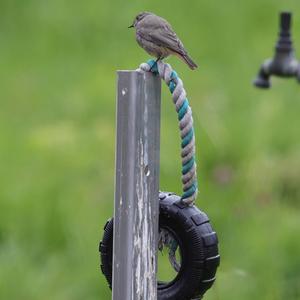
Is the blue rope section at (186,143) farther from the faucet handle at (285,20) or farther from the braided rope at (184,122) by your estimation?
the faucet handle at (285,20)

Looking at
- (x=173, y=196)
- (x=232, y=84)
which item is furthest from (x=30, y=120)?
(x=173, y=196)

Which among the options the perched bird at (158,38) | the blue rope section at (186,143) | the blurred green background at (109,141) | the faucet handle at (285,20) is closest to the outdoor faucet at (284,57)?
the faucet handle at (285,20)

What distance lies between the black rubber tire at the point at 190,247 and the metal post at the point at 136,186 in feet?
0.24

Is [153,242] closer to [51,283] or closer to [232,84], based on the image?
[51,283]

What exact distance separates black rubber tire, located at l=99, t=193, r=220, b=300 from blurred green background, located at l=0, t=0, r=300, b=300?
1.58 metres

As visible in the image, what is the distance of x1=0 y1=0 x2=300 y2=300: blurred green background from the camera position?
514 cm

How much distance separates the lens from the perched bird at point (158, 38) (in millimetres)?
3070

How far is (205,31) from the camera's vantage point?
868 cm

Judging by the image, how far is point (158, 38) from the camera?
3.09 m

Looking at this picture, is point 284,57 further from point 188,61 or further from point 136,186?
point 136,186

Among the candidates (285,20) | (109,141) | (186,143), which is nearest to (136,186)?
(186,143)

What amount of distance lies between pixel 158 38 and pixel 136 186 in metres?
0.73

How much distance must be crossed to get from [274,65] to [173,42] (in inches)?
60.8

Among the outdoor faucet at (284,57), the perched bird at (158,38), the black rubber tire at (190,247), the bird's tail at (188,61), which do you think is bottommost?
the black rubber tire at (190,247)
